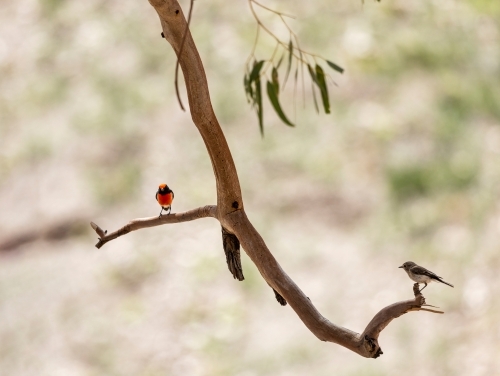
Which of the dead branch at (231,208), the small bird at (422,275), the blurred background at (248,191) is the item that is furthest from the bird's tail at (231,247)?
the blurred background at (248,191)

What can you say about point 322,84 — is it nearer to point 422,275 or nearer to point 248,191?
point 422,275

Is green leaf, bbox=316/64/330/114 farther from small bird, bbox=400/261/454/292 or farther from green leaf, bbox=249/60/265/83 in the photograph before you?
small bird, bbox=400/261/454/292

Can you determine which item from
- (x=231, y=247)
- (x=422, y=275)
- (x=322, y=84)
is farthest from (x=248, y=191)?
(x=422, y=275)

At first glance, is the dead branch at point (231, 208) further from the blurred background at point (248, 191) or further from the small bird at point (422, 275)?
the blurred background at point (248, 191)

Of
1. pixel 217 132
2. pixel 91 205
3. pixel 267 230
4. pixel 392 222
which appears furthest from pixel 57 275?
pixel 217 132

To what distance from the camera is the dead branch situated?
1176 millimetres

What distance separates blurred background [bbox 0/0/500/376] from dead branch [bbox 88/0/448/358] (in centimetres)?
162

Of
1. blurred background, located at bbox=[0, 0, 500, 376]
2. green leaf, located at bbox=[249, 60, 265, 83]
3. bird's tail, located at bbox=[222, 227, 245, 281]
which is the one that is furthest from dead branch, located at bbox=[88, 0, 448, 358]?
blurred background, located at bbox=[0, 0, 500, 376]

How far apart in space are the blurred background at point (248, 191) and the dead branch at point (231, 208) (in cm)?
162

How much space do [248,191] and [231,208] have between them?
7.20 ft

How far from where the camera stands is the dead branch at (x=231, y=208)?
46.3 inches

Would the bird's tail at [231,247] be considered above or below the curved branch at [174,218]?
below

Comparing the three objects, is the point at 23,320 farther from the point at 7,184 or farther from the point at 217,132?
the point at 217,132

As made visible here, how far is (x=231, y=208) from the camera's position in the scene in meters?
1.35
